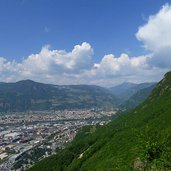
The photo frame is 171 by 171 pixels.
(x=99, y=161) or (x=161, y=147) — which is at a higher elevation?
(x=161, y=147)

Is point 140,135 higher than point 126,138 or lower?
higher

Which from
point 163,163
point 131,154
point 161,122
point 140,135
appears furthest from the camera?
point 161,122

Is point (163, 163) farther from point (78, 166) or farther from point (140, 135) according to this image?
point (78, 166)

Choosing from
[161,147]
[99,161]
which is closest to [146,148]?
[161,147]

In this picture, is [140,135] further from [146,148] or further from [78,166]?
[78,166]

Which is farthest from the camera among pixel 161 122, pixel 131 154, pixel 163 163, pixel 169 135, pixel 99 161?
pixel 161 122

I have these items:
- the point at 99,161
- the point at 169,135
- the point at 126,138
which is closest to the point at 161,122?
the point at 126,138

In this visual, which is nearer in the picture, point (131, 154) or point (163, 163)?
point (163, 163)

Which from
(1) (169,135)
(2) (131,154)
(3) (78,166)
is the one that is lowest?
(3) (78,166)

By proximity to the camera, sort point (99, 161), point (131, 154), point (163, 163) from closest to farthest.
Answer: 1. point (163, 163)
2. point (131, 154)
3. point (99, 161)
